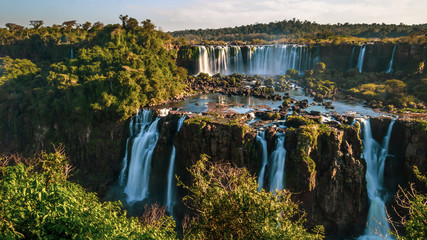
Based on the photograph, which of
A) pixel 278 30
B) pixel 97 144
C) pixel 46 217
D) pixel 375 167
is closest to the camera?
pixel 46 217

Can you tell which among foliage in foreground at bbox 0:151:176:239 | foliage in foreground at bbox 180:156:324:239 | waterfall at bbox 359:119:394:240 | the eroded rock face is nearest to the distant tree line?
waterfall at bbox 359:119:394:240

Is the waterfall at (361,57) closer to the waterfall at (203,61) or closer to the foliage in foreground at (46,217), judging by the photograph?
the waterfall at (203,61)

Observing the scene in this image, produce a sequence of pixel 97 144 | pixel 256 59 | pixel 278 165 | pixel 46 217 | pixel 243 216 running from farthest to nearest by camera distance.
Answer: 1. pixel 256 59
2. pixel 97 144
3. pixel 278 165
4. pixel 243 216
5. pixel 46 217

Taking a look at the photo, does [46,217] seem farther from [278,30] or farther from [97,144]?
[278,30]

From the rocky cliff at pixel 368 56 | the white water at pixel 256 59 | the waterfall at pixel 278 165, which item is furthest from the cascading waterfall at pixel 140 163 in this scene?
the white water at pixel 256 59

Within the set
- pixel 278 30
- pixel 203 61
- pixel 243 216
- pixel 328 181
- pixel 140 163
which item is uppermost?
pixel 278 30

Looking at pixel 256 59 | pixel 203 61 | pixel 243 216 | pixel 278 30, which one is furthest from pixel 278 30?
pixel 243 216

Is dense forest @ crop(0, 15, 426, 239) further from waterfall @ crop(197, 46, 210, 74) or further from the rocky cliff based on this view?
waterfall @ crop(197, 46, 210, 74)
